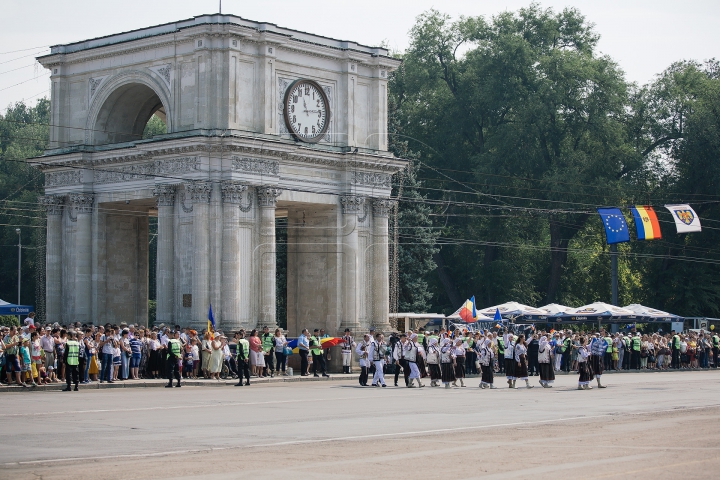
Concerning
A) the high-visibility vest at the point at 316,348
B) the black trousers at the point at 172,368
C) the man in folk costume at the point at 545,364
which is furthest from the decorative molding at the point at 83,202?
the man in folk costume at the point at 545,364

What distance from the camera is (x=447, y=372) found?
1463 inches

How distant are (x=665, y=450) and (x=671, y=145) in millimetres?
61914

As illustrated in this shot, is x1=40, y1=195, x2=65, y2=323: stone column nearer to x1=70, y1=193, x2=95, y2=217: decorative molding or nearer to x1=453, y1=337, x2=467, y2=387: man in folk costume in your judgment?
x1=70, y1=193, x2=95, y2=217: decorative molding

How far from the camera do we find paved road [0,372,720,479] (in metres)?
16.2

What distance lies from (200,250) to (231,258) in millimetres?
1223

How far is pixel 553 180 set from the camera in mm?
72812

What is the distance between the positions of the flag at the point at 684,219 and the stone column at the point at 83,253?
26.9 m

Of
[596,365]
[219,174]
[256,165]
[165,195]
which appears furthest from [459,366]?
[165,195]

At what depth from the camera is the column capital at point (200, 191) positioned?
44.0m

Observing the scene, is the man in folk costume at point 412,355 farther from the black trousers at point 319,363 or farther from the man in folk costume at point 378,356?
the black trousers at point 319,363

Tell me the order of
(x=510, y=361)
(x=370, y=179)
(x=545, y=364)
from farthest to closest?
(x=370, y=179) → (x=510, y=361) → (x=545, y=364)

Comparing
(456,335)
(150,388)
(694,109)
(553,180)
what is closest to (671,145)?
(694,109)

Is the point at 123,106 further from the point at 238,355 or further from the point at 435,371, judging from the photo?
the point at 435,371

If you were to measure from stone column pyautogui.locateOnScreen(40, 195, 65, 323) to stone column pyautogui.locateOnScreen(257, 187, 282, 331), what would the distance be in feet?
29.4
